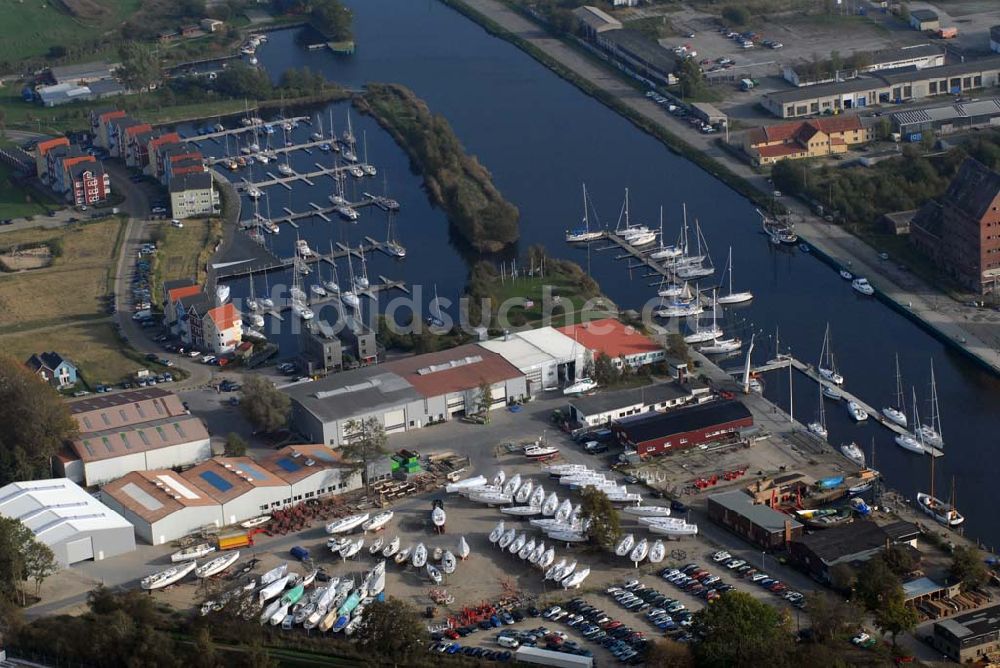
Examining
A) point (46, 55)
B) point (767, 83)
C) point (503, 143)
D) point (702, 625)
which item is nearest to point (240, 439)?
point (702, 625)

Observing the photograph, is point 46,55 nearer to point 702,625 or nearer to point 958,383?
point 958,383

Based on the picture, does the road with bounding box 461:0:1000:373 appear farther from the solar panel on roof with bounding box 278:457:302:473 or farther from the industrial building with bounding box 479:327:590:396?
the solar panel on roof with bounding box 278:457:302:473

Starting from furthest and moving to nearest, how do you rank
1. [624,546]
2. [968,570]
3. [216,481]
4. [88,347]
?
1. [88,347]
2. [216,481]
3. [624,546]
4. [968,570]

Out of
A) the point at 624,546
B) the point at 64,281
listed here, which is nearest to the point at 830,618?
the point at 624,546

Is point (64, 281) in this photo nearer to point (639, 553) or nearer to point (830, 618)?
point (639, 553)

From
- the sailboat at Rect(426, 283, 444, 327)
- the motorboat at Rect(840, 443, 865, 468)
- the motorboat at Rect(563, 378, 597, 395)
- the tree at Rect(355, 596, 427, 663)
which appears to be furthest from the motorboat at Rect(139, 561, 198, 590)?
the motorboat at Rect(840, 443, 865, 468)
